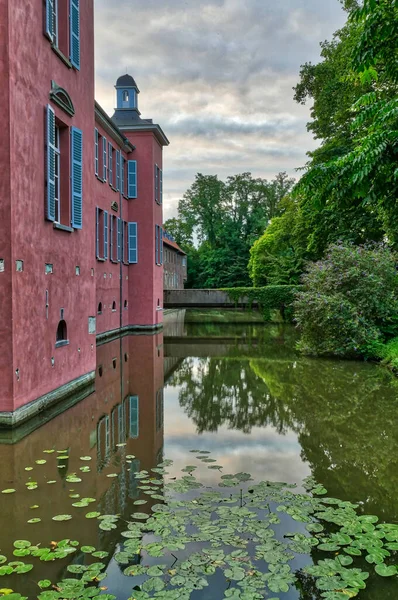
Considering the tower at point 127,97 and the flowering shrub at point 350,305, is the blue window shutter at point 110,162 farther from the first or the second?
the flowering shrub at point 350,305

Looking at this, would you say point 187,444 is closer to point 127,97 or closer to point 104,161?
point 104,161

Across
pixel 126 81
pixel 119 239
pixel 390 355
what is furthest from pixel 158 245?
pixel 390 355

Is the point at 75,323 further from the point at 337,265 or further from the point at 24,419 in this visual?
the point at 337,265

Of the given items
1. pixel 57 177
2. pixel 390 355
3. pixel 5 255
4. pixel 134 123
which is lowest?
pixel 390 355

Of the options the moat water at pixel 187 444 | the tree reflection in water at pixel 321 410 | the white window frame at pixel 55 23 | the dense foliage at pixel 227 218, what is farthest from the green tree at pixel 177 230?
the white window frame at pixel 55 23

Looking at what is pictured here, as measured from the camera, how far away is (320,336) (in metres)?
15.2

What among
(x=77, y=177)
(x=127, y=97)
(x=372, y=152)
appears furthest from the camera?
(x=127, y=97)

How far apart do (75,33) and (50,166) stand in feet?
11.3

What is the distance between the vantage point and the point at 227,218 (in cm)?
6056

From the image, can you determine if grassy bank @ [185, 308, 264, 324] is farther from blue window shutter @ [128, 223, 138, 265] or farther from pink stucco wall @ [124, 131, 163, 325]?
blue window shutter @ [128, 223, 138, 265]

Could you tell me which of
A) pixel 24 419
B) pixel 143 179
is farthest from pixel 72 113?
pixel 143 179

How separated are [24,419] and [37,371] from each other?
0.87 metres

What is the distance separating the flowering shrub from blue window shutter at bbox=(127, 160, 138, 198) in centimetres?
996

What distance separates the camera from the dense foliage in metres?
57.9
